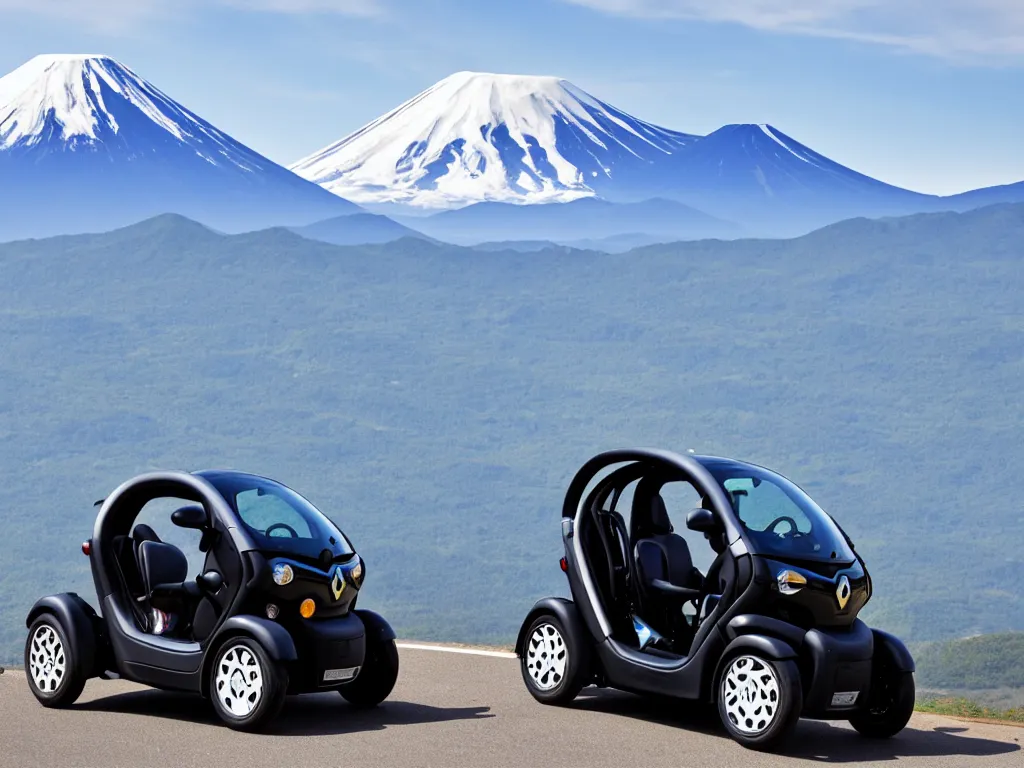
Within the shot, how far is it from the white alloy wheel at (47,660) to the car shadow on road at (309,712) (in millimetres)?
215

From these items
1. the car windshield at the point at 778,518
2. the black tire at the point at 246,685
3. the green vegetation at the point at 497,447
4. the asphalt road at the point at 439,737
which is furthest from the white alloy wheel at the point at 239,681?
the green vegetation at the point at 497,447

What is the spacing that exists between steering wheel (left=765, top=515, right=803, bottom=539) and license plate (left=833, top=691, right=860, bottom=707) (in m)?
0.84

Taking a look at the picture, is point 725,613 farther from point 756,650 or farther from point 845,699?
point 845,699

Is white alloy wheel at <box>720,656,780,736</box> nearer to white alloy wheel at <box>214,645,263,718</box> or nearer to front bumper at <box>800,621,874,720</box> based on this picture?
front bumper at <box>800,621,874,720</box>

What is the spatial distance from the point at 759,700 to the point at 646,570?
1242mm

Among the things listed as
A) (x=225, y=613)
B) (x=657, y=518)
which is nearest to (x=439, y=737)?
(x=225, y=613)

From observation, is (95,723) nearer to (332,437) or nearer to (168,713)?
(168,713)

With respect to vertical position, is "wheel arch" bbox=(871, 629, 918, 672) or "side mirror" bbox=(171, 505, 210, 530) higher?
"side mirror" bbox=(171, 505, 210, 530)

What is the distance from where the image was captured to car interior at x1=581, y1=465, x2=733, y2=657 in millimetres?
9109

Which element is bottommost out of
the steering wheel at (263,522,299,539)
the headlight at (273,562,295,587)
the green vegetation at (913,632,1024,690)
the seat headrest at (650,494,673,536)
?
the green vegetation at (913,632,1024,690)

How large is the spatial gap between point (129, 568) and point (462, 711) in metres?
2.08

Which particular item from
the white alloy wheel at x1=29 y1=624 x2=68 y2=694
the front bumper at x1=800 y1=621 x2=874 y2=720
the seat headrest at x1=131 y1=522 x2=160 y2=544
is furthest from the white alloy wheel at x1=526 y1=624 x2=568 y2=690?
the white alloy wheel at x1=29 y1=624 x2=68 y2=694

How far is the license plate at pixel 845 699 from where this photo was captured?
8.31m

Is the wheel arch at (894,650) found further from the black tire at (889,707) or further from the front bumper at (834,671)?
the front bumper at (834,671)
